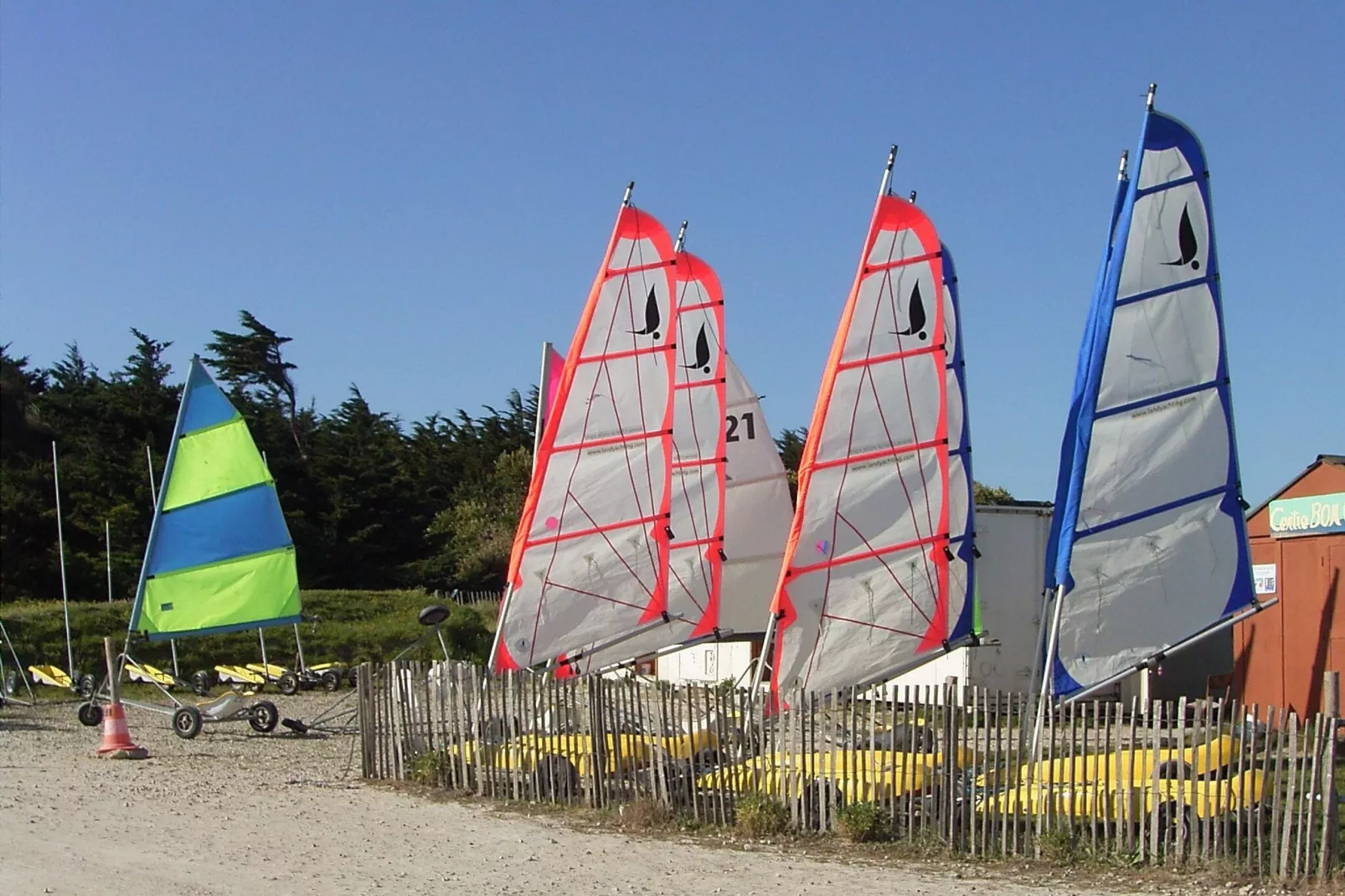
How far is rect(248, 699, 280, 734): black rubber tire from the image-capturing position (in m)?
20.8

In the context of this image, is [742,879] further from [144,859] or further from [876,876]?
[144,859]

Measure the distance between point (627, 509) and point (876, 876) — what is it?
872 cm

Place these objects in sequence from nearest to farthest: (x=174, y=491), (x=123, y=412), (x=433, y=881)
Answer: (x=433, y=881) → (x=174, y=491) → (x=123, y=412)

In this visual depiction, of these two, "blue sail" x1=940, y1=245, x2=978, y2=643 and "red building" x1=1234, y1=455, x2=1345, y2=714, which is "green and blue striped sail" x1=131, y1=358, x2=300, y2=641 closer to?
"blue sail" x1=940, y1=245, x2=978, y2=643

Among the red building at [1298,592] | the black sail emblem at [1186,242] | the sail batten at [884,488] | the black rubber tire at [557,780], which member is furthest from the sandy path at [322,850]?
the red building at [1298,592]

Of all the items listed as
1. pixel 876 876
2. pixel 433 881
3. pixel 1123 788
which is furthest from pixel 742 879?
pixel 1123 788

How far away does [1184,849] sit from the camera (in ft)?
35.0

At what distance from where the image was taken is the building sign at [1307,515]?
19975 millimetres

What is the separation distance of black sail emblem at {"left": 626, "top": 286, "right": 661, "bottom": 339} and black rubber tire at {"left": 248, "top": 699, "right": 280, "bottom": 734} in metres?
7.82

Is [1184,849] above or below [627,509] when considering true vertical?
below

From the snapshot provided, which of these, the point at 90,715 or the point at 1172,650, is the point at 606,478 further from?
the point at 90,715

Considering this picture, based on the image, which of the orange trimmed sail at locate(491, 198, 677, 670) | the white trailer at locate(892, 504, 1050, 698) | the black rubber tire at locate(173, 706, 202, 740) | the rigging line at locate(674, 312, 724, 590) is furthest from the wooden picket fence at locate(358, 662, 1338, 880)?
the white trailer at locate(892, 504, 1050, 698)

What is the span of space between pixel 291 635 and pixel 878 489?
20723mm

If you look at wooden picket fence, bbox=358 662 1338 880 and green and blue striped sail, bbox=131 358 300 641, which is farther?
green and blue striped sail, bbox=131 358 300 641
